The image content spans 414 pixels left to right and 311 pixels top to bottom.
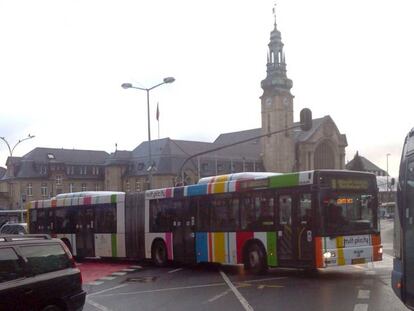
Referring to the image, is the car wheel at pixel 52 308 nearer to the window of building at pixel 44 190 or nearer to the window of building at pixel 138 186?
the window of building at pixel 138 186

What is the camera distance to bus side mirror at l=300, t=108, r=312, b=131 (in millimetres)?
27375

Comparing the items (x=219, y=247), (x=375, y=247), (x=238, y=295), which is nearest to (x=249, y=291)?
(x=238, y=295)

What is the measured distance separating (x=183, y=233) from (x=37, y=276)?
37.5 feet

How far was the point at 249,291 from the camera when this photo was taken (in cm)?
1345

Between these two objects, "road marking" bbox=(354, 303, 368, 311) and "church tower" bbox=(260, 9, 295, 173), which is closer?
"road marking" bbox=(354, 303, 368, 311)

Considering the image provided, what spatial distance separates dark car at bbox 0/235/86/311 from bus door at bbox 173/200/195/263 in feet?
33.1

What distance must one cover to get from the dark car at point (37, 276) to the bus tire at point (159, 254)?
1138 centimetres

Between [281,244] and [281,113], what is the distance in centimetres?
10762

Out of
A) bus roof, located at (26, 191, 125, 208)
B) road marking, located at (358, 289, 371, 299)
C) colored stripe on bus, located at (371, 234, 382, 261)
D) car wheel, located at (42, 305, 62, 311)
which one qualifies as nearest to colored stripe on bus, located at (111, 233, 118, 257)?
bus roof, located at (26, 191, 125, 208)

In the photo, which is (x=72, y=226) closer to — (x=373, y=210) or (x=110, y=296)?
(x=110, y=296)

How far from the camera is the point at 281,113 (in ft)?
402

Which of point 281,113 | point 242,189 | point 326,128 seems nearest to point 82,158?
point 281,113

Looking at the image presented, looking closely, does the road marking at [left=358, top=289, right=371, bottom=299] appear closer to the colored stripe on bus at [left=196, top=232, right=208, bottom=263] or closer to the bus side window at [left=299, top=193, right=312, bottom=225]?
the bus side window at [left=299, top=193, right=312, bottom=225]

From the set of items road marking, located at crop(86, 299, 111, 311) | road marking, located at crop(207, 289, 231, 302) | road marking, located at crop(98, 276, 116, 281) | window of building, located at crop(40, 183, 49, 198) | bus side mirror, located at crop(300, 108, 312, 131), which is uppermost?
bus side mirror, located at crop(300, 108, 312, 131)
